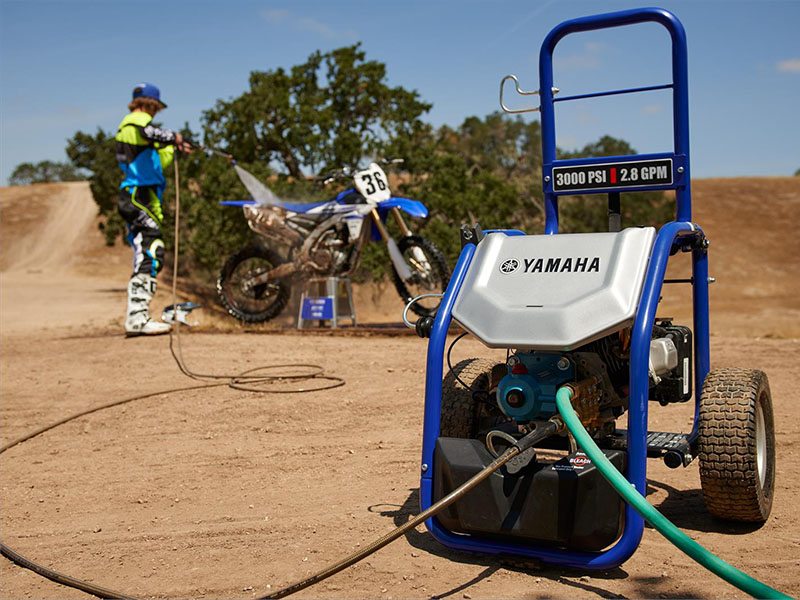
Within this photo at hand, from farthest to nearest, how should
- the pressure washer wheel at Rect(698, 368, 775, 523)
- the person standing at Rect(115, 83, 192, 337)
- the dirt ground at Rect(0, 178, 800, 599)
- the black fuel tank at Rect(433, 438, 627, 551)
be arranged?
the person standing at Rect(115, 83, 192, 337), the pressure washer wheel at Rect(698, 368, 775, 523), the dirt ground at Rect(0, 178, 800, 599), the black fuel tank at Rect(433, 438, 627, 551)

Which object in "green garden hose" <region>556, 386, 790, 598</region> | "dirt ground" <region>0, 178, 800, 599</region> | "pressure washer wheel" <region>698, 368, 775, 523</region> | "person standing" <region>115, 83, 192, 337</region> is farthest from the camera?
"person standing" <region>115, 83, 192, 337</region>

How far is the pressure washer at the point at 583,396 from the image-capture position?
3.04 meters

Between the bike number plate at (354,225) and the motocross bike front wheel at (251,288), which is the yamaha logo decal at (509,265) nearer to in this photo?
the bike number plate at (354,225)

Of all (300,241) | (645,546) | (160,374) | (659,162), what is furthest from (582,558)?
(300,241)

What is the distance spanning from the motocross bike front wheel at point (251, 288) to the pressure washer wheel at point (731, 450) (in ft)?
24.1

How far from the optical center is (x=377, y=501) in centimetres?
410

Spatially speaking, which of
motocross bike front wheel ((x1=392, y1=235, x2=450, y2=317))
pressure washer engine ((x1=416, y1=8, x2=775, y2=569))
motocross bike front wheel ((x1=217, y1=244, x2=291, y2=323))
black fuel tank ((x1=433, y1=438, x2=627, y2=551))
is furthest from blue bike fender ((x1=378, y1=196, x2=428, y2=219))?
black fuel tank ((x1=433, y1=438, x2=627, y2=551))

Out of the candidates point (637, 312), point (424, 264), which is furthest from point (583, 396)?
point (424, 264)

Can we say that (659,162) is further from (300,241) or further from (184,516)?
(300,241)

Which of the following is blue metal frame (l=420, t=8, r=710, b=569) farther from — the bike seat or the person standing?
the bike seat

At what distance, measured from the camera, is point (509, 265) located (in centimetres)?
345

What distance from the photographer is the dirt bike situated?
9.48 m

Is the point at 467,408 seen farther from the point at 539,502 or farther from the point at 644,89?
the point at 644,89

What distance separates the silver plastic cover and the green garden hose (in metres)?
0.23
